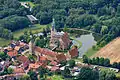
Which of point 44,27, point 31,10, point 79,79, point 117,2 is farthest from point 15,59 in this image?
point 117,2

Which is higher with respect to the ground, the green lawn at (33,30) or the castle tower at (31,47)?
the castle tower at (31,47)

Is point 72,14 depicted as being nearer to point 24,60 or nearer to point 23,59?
point 23,59

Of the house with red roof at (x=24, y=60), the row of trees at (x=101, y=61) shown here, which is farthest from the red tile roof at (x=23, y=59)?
the row of trees at (x=101, y=61)

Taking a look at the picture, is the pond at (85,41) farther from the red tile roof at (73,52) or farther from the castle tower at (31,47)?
the castle tower at (31,47)

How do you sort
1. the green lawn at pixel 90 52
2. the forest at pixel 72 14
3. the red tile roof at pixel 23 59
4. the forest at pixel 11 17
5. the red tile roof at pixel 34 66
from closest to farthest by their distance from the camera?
the red tile roof at pixel 34 66 → the red tile roof at pixel 23 59 → the green lawn at pixel 90 52 → the forest at pixel 11 17 → the forest at pixel 72 14

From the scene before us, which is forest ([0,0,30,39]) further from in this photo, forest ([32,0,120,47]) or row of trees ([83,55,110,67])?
row of trees ([83,55,110,67])

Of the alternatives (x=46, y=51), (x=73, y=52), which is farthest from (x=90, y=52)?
(x=46, y=51)
